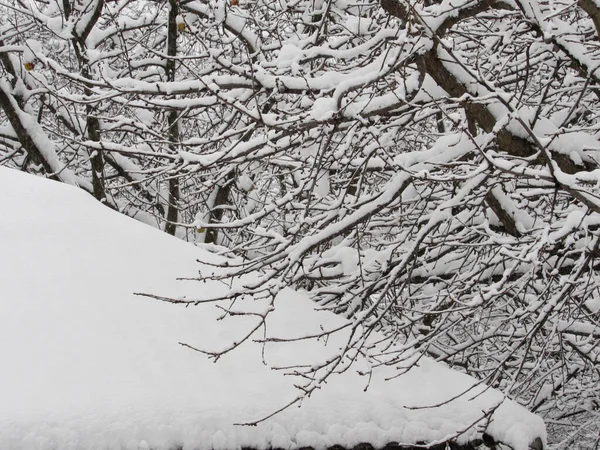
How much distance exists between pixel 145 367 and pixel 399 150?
5872 millimetres

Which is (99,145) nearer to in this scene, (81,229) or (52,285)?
(81,229)

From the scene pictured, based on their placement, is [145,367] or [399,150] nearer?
[145,367]

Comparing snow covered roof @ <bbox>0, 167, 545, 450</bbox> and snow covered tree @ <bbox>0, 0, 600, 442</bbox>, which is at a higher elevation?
snow covered tree @ <bbox>0, 0, 600, 442</bbox>

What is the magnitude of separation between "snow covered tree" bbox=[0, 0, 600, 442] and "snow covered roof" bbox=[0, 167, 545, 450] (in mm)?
192

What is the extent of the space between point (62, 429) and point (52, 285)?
0.76 m

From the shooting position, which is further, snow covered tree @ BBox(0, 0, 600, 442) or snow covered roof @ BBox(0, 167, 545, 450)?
snow covered tree @ BBox(0, 0, 600, 442)

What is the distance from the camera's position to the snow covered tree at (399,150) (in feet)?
11.6

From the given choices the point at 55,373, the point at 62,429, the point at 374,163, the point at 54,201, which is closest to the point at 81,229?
the point at 54,201

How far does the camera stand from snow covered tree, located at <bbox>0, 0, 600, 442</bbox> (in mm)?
3543

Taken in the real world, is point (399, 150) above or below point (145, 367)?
above

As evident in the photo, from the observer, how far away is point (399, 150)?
8086 mm

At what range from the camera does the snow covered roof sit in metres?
2.45

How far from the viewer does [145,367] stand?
2693 millimetres

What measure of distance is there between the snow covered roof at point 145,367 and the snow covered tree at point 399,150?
0.19 metres
